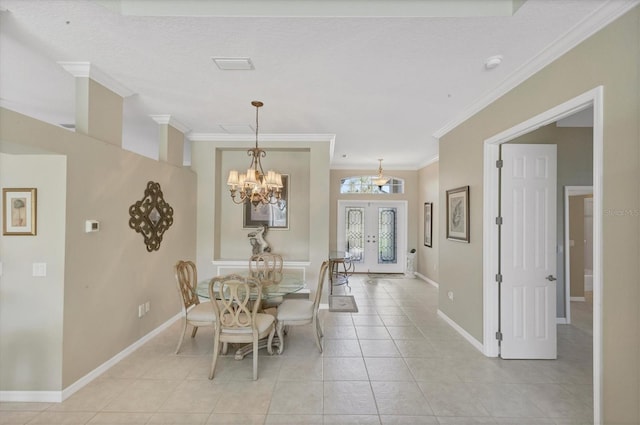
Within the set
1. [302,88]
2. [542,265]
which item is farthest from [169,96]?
A: [542,265]

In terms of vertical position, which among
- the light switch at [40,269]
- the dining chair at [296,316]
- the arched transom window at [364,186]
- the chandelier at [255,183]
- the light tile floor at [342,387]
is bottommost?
the light tile floor at [342,387]

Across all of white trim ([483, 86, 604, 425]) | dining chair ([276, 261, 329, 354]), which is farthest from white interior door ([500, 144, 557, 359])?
dining chair ([276, 261, 329, 354])

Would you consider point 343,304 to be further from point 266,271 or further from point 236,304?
point 236,304

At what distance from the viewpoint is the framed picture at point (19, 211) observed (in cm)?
245

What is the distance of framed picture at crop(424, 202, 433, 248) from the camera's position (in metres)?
7.02

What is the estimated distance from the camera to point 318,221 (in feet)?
16.4

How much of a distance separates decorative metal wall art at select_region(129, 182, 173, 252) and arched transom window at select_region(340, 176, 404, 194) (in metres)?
4.87

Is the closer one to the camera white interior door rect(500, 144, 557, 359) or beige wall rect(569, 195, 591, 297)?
white interior door rect(500, 144, 557, 359)

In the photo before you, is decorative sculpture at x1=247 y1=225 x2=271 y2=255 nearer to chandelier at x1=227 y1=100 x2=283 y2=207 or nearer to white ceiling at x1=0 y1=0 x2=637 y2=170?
chandelier at x1=227 y1=100 x2=283 y2=207

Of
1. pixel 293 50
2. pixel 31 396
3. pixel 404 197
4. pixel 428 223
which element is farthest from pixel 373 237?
pixel 31 396

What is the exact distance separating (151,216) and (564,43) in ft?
14.4

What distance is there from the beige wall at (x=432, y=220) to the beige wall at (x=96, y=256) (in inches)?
212

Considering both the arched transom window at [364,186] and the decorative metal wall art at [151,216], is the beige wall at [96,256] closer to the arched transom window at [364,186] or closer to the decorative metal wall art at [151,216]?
the decorative metal wall art at [151,216]

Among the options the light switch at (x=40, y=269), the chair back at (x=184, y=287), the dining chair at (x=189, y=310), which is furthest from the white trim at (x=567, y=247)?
the light switch at (x=40, y=269)
